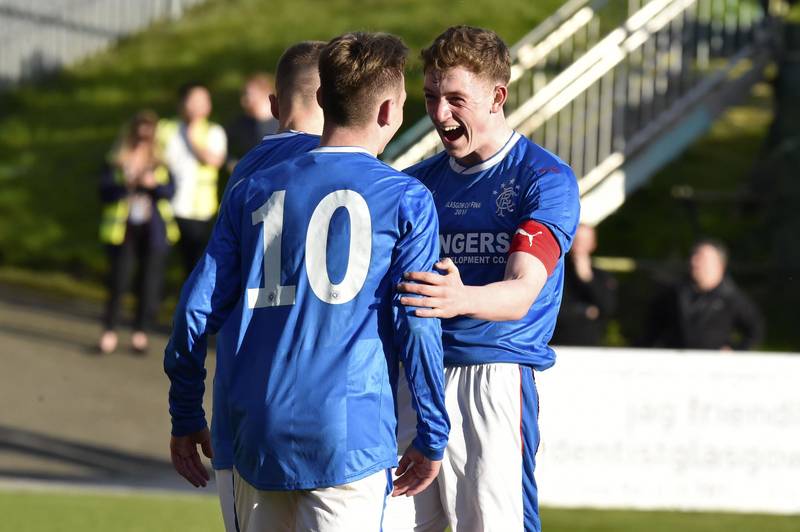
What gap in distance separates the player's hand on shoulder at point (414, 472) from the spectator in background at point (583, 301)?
589cm

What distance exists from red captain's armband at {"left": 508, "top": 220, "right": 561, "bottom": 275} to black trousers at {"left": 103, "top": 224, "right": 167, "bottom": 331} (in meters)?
7.52

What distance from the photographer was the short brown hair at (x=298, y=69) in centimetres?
437

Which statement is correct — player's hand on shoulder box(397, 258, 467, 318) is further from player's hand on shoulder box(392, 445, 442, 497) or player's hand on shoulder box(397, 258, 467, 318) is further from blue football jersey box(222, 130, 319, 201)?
blue football jersey box(222, 130, 319, 201)

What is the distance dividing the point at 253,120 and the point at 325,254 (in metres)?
7.20

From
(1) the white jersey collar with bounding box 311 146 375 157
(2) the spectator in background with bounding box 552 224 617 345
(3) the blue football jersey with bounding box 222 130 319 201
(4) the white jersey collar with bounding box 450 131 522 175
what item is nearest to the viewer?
(1) the white jersey collar with bounding box 311 146 375 157

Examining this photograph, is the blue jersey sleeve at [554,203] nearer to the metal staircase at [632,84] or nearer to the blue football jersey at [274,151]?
the blue football jersey at [274,151]

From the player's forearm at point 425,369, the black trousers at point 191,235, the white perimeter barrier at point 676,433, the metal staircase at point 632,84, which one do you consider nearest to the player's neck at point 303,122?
the player's forearm at point 425,369

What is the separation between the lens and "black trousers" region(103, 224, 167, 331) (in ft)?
38.1

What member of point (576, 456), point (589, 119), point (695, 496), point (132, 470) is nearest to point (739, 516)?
point (695, 496)

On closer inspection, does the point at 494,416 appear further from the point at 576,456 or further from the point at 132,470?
the point at 132,470

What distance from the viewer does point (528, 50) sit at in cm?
1231

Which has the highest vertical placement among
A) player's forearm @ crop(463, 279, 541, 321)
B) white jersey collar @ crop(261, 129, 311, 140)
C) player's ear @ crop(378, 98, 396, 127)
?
player's ear @ crop(378, 98, 396, 127)

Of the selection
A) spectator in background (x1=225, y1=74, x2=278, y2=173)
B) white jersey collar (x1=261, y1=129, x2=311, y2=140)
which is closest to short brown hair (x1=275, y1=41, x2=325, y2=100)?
white jersey collar (x1=261, y1=129, x2=311, y2=140)

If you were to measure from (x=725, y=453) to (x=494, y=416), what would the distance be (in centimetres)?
438
